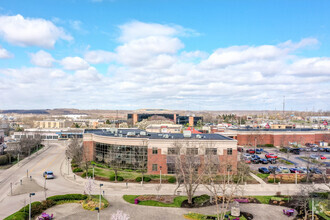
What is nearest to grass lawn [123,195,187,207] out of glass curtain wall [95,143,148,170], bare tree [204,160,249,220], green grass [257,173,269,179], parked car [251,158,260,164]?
bare tree [204,160,249,220]

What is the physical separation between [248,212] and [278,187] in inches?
539

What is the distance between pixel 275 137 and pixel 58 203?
249 feet

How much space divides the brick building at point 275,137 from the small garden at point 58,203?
6396 cm

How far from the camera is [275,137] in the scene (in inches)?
3307

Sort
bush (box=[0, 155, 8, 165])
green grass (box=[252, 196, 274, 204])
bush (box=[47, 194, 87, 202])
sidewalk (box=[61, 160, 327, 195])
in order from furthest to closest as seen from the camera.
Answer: bush (box=[0, 155, 8, 165]), sidewalk (box=[61, 160, 327, 195]), green grass (box=[252, 196, 274, 204]), bush (box=[47, 194, 87, 202])

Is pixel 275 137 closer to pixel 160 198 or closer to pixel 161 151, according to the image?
pixel 161 151

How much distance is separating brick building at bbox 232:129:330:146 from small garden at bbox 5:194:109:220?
64.0 metres

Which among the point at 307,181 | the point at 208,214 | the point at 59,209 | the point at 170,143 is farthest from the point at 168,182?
the point at 307,181

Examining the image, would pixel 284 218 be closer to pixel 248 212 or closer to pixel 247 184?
pixel 248 212

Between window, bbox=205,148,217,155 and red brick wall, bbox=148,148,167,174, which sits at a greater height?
window, bbox=205,148,217,155

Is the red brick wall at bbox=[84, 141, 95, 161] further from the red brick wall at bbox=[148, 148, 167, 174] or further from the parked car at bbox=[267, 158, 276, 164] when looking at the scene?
the parked car at bbox=[267, 158, 276, 164]

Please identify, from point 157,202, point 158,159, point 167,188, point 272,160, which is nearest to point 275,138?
point 272,160

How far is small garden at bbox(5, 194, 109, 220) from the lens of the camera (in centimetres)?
2650

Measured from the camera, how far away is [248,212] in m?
29.7
